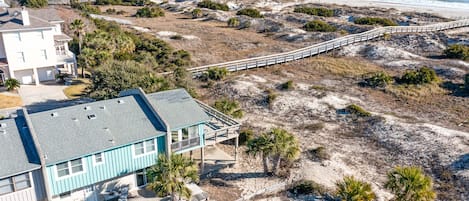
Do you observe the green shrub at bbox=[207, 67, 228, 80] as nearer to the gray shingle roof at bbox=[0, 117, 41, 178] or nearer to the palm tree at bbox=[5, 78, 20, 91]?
the palm tree at bbox=[5, 78, 20, 91]

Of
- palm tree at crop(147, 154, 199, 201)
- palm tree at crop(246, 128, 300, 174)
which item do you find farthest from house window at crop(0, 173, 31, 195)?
palm tree at crop(246, 128, 300, 174)

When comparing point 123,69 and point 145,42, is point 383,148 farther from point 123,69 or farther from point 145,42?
point 145,42

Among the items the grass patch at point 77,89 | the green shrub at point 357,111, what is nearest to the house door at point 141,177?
the grass patch at point 77,89

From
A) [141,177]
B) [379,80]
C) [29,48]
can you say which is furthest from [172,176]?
[379,80]

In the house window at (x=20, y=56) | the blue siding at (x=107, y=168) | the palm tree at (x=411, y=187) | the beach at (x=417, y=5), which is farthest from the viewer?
the beach at (x=417, y=5)

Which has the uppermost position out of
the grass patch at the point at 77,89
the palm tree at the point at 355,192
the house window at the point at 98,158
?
the house window at the point at 98,158

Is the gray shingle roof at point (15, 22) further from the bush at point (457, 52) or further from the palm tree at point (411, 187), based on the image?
the bush at point (457, 52)
